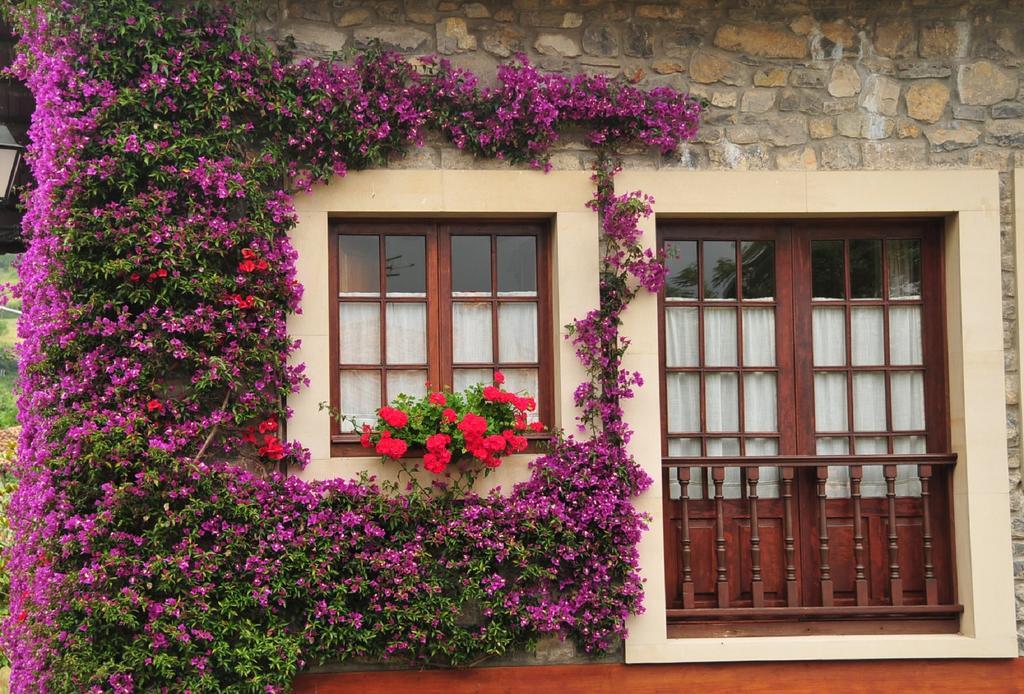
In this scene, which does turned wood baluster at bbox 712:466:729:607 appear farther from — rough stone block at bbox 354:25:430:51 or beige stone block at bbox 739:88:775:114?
rough stone block at bbox 354:25:430:51

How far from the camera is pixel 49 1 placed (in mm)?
4625

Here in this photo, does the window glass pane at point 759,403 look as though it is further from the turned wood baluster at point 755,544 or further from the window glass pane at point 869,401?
the window glass pane at point 869,401

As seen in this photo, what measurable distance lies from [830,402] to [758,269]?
783 millimetres

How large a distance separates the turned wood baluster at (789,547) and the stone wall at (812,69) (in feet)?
3.70

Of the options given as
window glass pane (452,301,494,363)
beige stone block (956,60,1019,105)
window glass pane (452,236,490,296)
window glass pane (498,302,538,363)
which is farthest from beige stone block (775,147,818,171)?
window glass pane (452,301,494,363)

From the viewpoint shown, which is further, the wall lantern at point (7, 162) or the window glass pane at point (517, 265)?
the window glass pane at point (517, 265)

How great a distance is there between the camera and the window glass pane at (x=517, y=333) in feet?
16.7

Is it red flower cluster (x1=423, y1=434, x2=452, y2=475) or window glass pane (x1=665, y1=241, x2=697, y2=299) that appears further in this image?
window glass pane (x1=665, y1=241, x2=697, y2=299)

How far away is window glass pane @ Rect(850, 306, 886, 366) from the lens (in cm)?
525

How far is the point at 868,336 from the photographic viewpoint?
17.2 feet

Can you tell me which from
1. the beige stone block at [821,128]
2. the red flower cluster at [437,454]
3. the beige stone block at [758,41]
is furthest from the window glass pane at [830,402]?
the red flower cluster at [437,454]

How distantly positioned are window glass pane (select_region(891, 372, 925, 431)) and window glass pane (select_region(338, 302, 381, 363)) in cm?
268

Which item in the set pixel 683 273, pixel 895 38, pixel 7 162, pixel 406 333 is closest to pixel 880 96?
pixel 895 38

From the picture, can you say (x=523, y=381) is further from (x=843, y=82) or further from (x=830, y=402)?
(x=843, y=82)
